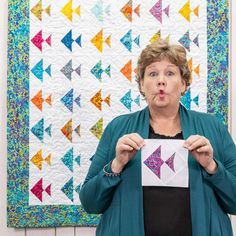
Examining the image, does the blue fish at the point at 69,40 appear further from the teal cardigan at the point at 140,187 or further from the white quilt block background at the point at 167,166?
the white quilt block background at the point at 167,166

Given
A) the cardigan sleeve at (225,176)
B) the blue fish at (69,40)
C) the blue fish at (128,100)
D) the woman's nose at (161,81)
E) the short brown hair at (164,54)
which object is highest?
the blue fish at (69,40)

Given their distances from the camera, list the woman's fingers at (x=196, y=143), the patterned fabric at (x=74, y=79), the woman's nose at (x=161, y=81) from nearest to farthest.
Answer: the woman's fingers at (x=196, y=143), the woman's nose at (x=161, y=81), the patterned fabric at (x=74, y=79)

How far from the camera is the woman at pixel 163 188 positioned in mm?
1135

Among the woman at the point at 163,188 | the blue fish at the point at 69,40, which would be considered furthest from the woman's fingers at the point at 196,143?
the blue fish at the point at 69,40

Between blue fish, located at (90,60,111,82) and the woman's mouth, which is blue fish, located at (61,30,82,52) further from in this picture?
the woman's mouth

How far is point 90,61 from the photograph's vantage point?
1.80m

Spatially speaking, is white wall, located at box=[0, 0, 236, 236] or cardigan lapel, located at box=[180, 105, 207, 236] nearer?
cardigan lapel, located at box=[180, 105, 207, 236]

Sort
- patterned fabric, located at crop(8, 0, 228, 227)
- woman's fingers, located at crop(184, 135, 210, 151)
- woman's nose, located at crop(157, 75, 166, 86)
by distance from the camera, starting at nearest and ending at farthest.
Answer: woman's fingers, located at crop(184, 135, 210, 151)
woman's nose, located at crop(157, 75, 166, 86)
patterned fabric, located at crop(8, 0, 228, 227)

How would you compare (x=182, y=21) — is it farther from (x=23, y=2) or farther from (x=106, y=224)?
(x=106, y=224)

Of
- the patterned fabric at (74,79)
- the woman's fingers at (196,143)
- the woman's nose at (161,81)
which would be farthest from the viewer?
the patterned fabric at (74,79)

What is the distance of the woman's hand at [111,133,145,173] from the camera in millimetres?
1106

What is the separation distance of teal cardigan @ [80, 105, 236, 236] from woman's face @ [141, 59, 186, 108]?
79mm

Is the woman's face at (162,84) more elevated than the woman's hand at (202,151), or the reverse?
the woman's face at (162,84)

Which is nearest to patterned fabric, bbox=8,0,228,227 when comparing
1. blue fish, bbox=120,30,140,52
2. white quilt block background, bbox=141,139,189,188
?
blue fish, bbox=120,30,140,52
